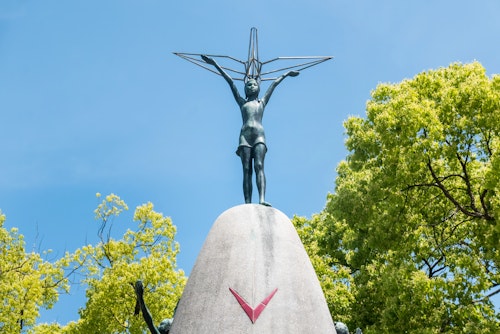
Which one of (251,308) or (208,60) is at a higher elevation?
(208,60)

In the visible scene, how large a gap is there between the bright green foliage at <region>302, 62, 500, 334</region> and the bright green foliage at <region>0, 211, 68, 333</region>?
37.3 ft

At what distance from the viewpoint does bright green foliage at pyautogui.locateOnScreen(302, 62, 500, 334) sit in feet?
53.9

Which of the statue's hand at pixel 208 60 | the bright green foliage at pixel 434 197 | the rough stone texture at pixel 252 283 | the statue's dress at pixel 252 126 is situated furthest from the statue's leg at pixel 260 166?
the bright green foliage at pixel 434 197

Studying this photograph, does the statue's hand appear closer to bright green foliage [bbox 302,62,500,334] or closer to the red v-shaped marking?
the red v-shaped marking

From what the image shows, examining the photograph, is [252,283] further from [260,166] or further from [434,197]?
[434,197]

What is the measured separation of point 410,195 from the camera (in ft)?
57.1

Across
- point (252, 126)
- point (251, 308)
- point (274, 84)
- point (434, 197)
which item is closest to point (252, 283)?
point (251, 308)

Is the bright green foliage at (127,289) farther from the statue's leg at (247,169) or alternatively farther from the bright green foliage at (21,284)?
the statue's leg at (247,169)

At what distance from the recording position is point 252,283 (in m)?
7.21

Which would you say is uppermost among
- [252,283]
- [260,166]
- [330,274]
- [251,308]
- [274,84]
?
[330,274]

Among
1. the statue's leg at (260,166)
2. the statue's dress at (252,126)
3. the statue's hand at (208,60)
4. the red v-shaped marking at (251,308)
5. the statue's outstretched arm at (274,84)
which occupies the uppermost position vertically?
the statue's hand at (208,60)

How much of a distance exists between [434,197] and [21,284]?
1417cm

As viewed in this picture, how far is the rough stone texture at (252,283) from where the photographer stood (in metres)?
6.96

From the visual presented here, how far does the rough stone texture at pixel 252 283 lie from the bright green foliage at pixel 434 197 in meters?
9.27
